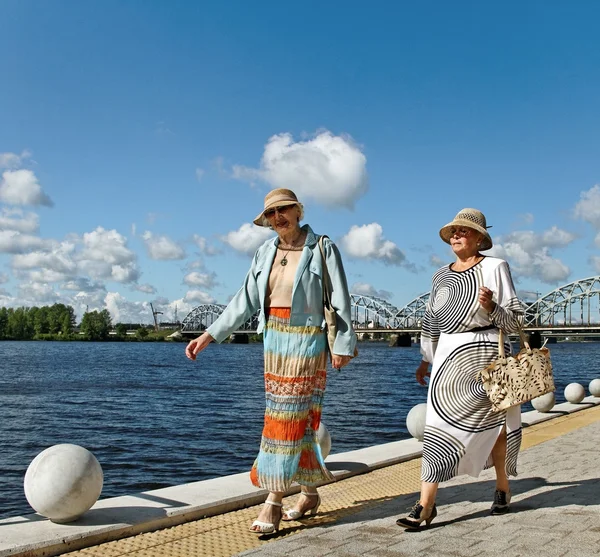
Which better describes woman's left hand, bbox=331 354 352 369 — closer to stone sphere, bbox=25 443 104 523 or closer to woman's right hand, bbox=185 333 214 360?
woman's right hand, bbox=185 333 214 360

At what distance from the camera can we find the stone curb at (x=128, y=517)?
4047 millimetres

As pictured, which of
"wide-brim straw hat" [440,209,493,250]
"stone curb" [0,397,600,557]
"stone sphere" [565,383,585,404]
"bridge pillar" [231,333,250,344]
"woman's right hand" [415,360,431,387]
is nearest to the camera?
"stone curb" [0,397,600,557]

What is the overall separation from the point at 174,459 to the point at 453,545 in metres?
9.83

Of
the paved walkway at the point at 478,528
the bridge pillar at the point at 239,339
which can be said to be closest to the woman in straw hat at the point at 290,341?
the paved walkway at the point at 478,528

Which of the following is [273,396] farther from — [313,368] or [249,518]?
[249,518]

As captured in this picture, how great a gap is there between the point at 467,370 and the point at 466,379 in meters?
0.06

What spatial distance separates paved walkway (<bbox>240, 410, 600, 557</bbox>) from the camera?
3.87 metres

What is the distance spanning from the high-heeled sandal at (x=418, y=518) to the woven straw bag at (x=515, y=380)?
72cm

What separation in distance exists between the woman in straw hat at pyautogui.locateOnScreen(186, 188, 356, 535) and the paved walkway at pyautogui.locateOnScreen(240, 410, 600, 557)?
36cm

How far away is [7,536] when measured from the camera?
409 centimetres

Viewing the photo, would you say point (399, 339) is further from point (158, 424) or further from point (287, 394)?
point (287, 394)

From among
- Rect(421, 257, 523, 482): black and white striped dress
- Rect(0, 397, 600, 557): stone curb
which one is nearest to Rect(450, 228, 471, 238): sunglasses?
Rect(421, 257, 523, 482): black and white striped dress

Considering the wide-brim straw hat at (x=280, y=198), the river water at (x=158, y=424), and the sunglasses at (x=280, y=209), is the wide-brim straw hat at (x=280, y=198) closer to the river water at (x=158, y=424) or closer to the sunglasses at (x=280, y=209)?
the sunglasses at (x=280, y=209)

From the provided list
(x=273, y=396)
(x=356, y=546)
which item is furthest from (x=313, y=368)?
(x=356, y=546)
